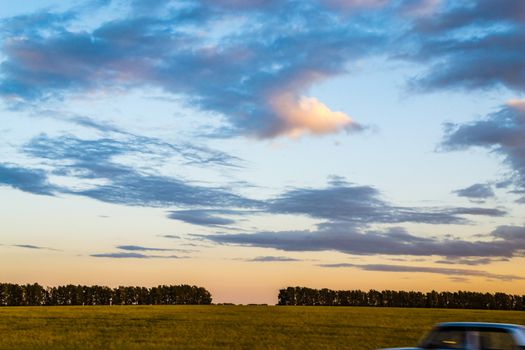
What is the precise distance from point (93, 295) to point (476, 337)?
421 feet

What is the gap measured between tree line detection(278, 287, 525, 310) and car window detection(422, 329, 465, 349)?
119m

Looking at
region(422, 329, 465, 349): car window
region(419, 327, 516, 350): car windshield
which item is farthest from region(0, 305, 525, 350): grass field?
region(419, 327, 516, 350): car windshield

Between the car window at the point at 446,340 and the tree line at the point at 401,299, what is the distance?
4703 inches

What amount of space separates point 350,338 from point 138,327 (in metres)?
15.9

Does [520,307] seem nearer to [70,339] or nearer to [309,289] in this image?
[309,289]

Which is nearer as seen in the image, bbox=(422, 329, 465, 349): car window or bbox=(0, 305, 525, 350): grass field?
bbox=(422, 329, 465, 349): car window

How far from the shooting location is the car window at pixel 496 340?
575 inches

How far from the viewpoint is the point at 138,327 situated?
48844mm

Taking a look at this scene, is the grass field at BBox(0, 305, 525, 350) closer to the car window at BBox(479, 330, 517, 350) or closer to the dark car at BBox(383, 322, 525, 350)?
the dark car at BBox(383, 322, 525, 350)

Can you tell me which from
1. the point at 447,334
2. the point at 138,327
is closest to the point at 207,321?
the point at 138,327

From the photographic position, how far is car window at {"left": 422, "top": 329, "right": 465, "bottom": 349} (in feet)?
48.9

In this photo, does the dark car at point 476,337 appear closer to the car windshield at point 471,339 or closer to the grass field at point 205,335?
the car windshield at point 471,339

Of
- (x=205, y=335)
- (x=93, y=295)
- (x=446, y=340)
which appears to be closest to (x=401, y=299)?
(x=93, y=295)

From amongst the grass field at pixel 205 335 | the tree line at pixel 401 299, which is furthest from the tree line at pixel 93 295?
the grass field at pixel 205 335
